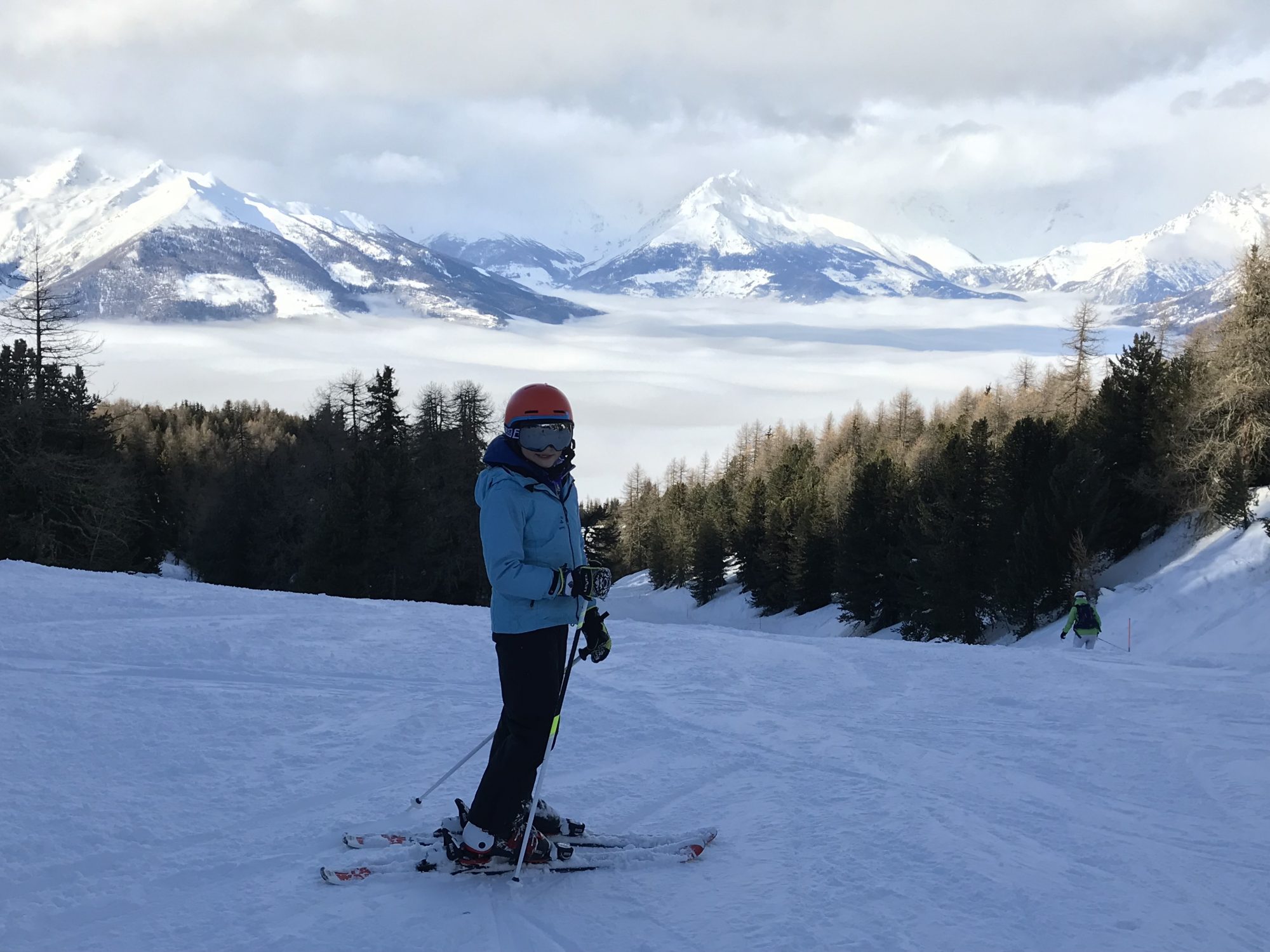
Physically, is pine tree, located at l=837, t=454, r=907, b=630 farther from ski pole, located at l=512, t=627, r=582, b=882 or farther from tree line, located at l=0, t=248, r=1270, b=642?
ski pole, located at l=512, t=627, r=582, b=882

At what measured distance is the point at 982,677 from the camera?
32.4ft

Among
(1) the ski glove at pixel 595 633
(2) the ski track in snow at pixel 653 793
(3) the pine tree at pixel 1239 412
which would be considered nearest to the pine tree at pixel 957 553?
(3) the pine tree at pixel 1239 412

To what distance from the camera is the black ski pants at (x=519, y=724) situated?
455 cm

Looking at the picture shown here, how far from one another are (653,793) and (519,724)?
5.51 feet

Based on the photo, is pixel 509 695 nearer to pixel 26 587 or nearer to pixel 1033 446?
pixel 26 587

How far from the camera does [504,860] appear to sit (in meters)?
4.58

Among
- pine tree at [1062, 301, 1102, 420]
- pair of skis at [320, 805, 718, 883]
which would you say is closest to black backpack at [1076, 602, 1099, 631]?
pair of skis at [320, 805, 718, 883]

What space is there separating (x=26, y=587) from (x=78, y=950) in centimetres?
1021

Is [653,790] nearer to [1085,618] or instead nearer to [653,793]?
[653,793]

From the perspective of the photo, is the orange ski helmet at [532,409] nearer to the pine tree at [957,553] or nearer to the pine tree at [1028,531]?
the pine tree at [1028,531]

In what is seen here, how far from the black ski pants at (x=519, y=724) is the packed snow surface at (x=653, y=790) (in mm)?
340

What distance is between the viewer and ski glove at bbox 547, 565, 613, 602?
446 cm

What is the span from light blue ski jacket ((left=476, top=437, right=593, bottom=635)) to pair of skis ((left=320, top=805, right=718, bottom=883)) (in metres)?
1.12

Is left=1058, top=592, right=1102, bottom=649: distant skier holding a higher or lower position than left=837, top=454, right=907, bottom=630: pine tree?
higher
